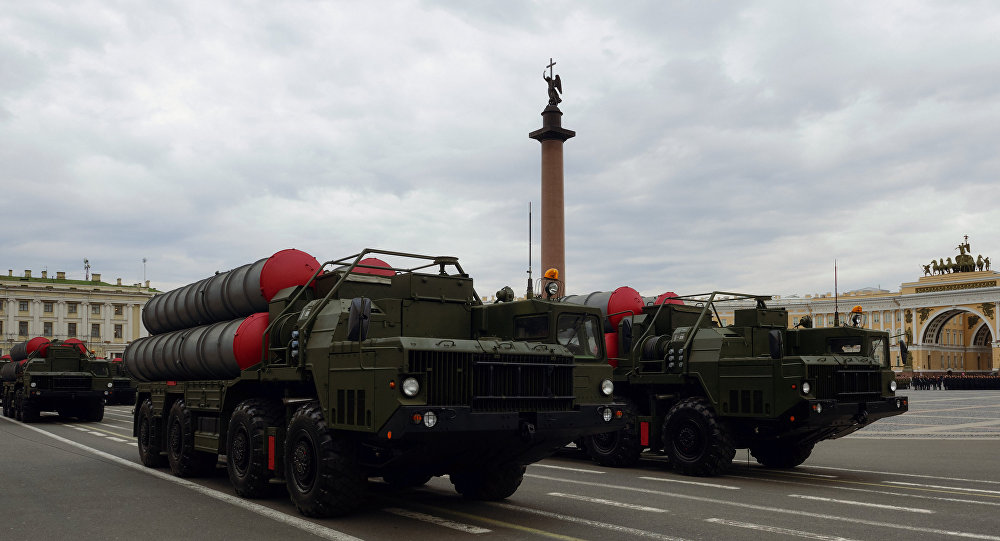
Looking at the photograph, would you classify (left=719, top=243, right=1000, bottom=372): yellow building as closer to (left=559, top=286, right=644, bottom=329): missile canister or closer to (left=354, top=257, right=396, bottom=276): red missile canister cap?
(left=559, top=286, right=644, bottom=329): missile canister

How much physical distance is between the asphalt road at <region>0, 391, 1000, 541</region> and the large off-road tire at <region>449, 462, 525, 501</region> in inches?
9.5

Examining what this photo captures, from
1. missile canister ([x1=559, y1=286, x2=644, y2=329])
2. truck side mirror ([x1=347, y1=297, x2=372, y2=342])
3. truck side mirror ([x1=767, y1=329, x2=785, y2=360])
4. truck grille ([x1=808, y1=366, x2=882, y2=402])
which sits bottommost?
truck grille ([x1=808, y1=366, x2=882, y2=402])

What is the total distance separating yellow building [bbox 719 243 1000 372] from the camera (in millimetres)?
108938

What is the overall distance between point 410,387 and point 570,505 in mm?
3205

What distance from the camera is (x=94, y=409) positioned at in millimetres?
27172

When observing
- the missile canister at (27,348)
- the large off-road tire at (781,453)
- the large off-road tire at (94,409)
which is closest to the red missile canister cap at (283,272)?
the large off-road tire at (781,453)

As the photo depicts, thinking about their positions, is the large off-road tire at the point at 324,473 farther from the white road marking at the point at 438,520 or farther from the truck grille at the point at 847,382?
the truck grille at the point at 847,382

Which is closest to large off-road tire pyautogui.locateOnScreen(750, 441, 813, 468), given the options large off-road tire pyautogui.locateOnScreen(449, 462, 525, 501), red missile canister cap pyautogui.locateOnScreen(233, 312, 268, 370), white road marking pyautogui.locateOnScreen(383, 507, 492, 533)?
large off-road tire pyautogui.locateOnScreen(449, 462, 525, 501)

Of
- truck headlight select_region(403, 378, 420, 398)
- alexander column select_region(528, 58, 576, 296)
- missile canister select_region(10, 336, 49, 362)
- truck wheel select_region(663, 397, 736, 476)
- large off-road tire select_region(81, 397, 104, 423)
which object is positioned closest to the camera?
truck headlight select_region(403, 378, 420, 398)

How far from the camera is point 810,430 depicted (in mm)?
13133

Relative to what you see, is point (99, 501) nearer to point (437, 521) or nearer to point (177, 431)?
point (177, 431)

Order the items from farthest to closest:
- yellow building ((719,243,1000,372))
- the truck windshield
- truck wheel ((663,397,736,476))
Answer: yellow building ((719,243,1000,372)) → truck wheel ((663,397,736,476)) → the truck windshield

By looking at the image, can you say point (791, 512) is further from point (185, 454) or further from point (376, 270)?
point (185, 454)

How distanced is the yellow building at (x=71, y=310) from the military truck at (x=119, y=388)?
266 ft
